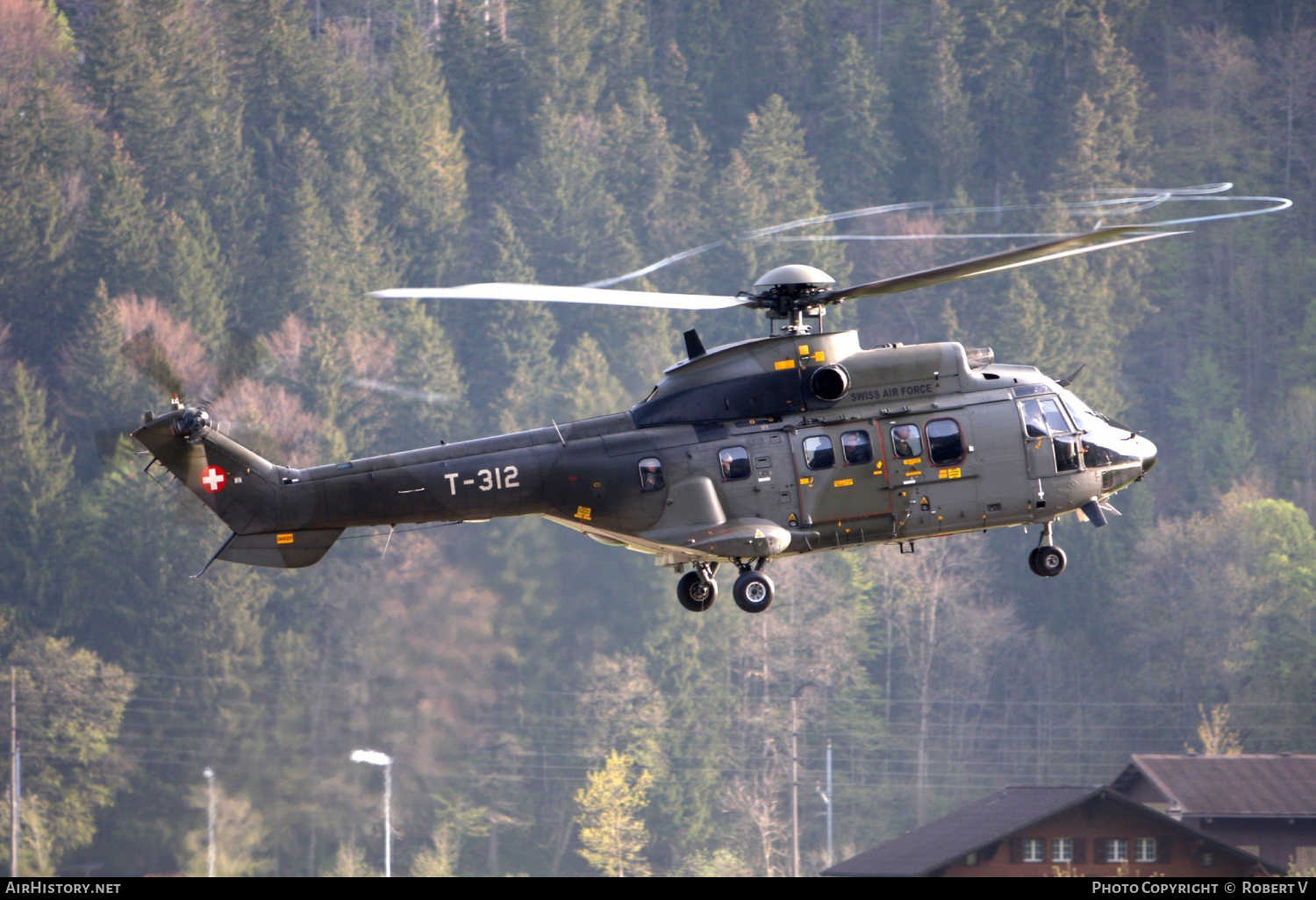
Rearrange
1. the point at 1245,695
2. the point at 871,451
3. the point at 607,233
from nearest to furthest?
the point at 871,451
the point at 1245,695
the point at 607,233

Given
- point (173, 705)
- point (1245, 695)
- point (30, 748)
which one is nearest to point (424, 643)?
point (173, 705)

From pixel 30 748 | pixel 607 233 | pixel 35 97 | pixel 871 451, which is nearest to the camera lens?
pixel 871 451

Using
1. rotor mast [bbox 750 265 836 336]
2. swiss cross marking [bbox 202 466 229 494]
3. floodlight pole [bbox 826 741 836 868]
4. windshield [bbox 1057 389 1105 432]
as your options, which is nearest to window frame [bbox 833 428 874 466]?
rotor mast [bbox 750 265 836 336]

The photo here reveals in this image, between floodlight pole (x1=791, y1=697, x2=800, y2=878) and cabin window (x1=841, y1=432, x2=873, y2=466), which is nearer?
cabin window (x1=841, y1=432, x2=873, y2=466)

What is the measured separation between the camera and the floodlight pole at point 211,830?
204 feet

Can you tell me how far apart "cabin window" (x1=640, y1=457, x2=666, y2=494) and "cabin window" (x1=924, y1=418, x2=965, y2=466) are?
3744 millimetres

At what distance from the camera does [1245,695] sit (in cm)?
9044

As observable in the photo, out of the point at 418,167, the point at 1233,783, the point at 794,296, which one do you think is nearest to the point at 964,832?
the point at 1233,783

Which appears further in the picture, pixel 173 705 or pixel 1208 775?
pixel 173 705

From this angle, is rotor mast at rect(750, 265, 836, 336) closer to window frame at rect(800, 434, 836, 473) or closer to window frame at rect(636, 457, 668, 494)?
window frame at rect(800, 434, 836, 473)

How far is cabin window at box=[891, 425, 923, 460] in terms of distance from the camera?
76.4 ft

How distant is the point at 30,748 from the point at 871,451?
5811cm

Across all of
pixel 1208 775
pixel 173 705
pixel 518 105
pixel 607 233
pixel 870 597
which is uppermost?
pixel 518 105

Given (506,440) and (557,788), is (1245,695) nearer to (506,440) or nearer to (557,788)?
(557,788)
